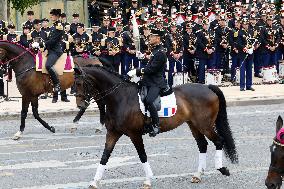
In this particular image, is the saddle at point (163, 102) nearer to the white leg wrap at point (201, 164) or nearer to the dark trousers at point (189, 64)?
the white leg wrap at point (201, 164)

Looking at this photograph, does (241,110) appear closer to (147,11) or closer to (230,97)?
(230,97)

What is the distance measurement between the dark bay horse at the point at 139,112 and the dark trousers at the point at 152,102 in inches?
7.1

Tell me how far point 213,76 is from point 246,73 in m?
1.24

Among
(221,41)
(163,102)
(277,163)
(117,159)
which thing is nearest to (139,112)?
(163,102)

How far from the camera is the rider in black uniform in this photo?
484 inches

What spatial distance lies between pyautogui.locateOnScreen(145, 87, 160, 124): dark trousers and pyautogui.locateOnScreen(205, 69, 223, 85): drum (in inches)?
525

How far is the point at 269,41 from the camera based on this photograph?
27.2m

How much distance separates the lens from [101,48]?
24344mm

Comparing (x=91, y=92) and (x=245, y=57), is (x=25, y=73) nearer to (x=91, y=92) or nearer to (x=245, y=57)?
(x=91, y=92)

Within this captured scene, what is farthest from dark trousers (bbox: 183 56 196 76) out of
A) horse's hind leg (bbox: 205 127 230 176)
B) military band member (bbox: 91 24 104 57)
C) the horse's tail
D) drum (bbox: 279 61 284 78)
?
horse's hind leg (bbox: 205 127 230 176)

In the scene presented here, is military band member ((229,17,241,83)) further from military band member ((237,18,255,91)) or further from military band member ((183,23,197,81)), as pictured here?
military band member ((183,23,197,81))

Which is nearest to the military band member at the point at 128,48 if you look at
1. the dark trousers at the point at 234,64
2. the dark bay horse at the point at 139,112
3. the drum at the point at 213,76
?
the drum at the point at 213,76

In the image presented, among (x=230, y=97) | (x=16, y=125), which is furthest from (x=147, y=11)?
(x=16, y=125)

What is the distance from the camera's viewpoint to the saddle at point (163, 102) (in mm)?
12320
